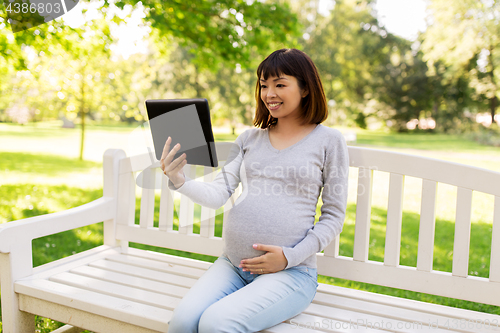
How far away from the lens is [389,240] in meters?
2.07

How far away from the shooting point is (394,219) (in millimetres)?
2059

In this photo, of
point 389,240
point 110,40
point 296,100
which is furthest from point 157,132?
point 110,40

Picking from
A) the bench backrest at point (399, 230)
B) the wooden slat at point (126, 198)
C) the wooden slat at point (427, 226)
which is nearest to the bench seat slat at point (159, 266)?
the bench backrest at point (399, 230)

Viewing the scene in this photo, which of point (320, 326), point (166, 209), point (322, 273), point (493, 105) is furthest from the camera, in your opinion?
point (493, 105)

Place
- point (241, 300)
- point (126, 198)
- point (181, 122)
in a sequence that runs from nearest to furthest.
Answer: point (241, 300), point (181, 122), point (126, 198)

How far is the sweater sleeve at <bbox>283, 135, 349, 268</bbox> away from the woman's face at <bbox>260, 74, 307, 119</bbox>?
0.28 metres

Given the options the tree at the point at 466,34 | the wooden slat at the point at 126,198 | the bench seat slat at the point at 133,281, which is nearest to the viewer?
the bench seat slat at the point at 133,281

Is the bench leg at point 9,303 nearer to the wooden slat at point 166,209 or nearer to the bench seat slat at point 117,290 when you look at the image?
the bench seat slat at point 117,290

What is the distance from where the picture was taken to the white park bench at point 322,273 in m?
1.80

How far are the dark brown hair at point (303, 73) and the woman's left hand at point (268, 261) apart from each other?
2.20ft

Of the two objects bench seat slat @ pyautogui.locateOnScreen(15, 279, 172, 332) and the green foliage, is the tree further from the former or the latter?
bench seat slat @ pyautogui.locateOnScreen(15, 279, 172, 332)

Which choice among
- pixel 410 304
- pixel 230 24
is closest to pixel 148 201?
pixel 410 304

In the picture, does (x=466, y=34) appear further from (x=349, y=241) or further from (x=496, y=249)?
(x=496, y=249)

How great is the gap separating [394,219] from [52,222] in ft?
6.27
